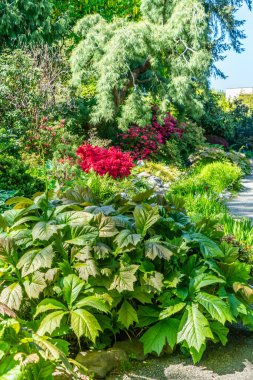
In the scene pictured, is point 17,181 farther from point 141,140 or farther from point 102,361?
point 141,140

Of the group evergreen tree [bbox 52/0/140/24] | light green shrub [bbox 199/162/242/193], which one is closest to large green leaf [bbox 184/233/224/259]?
light green shrub [bbox 199/162/242/193]

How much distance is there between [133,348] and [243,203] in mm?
5694

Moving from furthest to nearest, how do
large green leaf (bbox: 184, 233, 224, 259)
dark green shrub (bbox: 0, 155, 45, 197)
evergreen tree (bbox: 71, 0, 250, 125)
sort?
evergreen tree (bbox: 71, 0, 250, 125)
dark green shrub (bbox: 0, 155, 45, 197)
large green leaf (bbox: 184, 233, 224, 259)

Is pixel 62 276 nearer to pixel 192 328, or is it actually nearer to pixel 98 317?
pixel 98 317

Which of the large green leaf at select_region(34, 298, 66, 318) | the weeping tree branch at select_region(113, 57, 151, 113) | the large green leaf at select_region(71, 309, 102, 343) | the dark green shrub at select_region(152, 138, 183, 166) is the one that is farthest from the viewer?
the dark green shrub at select_region(152, 138, 183, 166)

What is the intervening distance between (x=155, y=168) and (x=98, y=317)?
8.49m

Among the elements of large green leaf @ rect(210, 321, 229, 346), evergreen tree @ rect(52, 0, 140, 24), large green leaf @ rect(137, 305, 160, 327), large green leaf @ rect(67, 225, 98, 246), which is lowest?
large green leaf @ rect(210, 321, 229, 346)

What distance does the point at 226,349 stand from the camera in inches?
115

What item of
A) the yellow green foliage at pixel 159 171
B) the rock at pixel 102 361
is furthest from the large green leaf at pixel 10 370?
the yellow green foliage at pixel 159 171

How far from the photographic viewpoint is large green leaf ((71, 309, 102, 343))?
242cm

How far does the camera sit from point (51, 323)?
245cm

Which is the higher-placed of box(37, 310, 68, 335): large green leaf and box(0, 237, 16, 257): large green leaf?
box(0, 237, 16, 257): large green leaf

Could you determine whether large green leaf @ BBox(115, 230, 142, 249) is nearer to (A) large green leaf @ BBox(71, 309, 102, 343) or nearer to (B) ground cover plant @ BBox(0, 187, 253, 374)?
(B) ground cover plant @ BBox(0, 187, 253, 374)

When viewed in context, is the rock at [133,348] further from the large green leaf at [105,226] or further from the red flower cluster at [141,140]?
the red flower cluster at [141,140]
